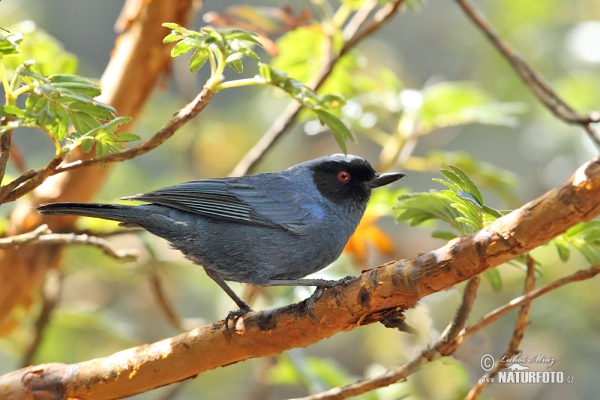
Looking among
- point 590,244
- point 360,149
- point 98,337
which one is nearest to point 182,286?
point 98,337

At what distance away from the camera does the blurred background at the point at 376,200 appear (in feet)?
13.2

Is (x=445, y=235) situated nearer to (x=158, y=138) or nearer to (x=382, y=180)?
(x=382, y=180)

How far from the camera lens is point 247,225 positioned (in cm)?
331

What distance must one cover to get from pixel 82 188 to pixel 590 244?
277cm

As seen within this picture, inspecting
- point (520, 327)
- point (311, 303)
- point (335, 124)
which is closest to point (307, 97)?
point (335, 124)

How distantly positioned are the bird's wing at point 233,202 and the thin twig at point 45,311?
3.94ft

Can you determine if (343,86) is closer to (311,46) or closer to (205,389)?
(311,46)

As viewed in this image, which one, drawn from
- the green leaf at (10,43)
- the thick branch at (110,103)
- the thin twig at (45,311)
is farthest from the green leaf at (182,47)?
the thin twig at (45,311)

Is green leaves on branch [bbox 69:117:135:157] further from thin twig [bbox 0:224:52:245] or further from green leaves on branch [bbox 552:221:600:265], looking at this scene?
green leaves on branch [bbox 552:221:600:265]

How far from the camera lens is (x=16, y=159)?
3.56m

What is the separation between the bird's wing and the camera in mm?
3252

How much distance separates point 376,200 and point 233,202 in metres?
0.94

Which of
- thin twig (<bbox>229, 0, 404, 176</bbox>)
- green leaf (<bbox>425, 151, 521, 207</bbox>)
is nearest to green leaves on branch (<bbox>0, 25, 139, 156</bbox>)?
thin twig (<bbox>229, 0, 404, 176</bbox>)

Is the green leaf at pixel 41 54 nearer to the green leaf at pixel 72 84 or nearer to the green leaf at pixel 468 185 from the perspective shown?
the green leaf at pixel 72 84
